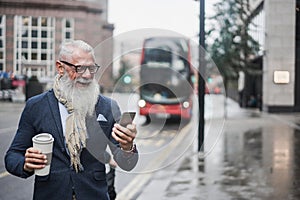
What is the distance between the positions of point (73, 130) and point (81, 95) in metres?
0.16

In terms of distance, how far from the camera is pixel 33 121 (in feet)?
7.44

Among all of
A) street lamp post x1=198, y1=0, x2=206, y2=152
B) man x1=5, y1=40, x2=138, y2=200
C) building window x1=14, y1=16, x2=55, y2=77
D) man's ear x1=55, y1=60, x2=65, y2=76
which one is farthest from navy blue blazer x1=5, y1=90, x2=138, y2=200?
street lamp post x1=198, y1=0, x2=206, y2=152

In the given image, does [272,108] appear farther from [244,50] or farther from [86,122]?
[86,122]

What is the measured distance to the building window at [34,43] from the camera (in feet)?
15.3

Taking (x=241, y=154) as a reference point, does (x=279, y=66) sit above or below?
above

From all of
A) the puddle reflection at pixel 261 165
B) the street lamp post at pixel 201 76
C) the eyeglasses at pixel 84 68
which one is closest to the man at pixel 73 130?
the eyeglasses at pixel 84 68

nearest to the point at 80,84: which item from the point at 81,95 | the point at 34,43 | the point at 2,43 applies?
the point at 81,95

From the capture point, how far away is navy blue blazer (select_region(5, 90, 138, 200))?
7.33 feet

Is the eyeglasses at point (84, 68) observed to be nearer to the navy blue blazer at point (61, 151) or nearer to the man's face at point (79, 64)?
the man's face at point (79, 64)

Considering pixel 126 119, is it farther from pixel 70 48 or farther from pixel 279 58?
pixel 279 58

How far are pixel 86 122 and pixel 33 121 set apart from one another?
0.25m

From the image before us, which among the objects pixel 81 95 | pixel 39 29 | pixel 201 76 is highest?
pixel 39 29

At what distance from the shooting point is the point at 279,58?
18.7 metres

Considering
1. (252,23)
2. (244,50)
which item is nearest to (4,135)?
(252,23)
